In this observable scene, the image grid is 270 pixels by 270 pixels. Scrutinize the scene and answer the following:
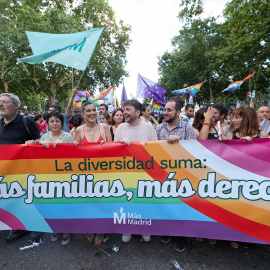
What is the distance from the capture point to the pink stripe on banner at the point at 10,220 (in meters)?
2.57

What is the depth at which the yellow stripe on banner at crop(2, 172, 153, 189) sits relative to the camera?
97.3 inches

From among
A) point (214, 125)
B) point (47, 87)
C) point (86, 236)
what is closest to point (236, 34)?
point (214, 125)

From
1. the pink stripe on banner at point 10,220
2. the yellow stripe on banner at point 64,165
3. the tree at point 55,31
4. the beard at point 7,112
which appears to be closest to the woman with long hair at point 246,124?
the yellow stripe on banner at point 64,165

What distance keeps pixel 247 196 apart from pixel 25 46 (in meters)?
20.0

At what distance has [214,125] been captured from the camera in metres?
3.40

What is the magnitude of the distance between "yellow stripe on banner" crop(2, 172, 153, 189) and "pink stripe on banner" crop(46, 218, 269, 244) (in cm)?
53

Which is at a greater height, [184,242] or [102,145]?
[102,145]

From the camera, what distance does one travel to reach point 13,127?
Result: 2918mm

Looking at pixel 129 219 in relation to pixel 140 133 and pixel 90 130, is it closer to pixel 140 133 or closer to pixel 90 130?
pixel 140 133

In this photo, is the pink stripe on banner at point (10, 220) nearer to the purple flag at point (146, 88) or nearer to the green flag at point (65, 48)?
the green flag at point (65, 48)

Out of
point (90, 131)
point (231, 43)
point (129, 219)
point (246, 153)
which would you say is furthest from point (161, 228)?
point (231, 43)

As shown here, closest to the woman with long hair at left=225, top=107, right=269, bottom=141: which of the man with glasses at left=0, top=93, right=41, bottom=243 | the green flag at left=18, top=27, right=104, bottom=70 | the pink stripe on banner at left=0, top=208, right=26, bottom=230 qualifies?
the green flag at left=18, top=27, right=104, bottom=70

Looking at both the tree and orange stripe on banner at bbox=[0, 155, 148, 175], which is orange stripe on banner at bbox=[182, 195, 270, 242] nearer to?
orange stripe on banner at bbox=[0, 155, 148, 175]

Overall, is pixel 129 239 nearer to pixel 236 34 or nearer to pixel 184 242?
pixel 184 242
